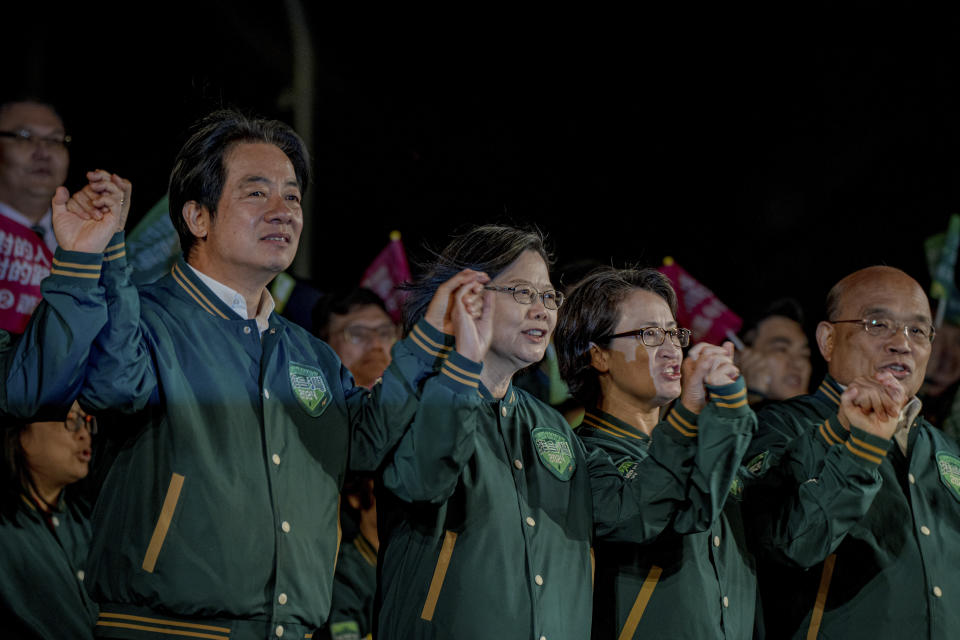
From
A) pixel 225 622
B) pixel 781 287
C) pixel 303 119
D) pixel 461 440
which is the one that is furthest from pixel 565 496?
pixel 781 287

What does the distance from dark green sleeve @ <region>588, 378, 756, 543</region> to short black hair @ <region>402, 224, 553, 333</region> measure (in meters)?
0.74

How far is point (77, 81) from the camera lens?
779 centimetres

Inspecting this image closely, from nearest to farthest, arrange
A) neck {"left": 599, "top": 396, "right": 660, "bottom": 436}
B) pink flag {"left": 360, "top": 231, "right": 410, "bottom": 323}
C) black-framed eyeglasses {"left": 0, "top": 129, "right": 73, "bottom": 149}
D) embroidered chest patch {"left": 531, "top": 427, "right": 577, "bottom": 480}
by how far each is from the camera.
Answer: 1. embroidered chest patch {"left": 531, "top": 427, "right": 577, "bottom": 480}
2. neck {"left": 599, "top": 396, "right": 660, "bottom": 436}
3. black-framed eyeglasses {"left": 0, "top": 129, "right": 73, "bottom": 149}
4. pink flag {"left": 360, "top": 231, "right": 410, "bottom": 323}

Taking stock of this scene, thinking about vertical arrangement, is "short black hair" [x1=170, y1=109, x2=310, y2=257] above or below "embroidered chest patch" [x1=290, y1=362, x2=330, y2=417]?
above

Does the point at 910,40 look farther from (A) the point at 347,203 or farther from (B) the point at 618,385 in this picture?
(B) the point at 618,385

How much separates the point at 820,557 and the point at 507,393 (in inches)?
46.6

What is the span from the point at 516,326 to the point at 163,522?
130cm

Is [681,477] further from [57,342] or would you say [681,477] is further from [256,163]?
[57,342]

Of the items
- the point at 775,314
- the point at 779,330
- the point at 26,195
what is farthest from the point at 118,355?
the point at 775,314

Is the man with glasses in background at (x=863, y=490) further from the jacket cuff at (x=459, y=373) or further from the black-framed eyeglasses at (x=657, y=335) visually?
the jacket cuff at (x=459, y=373)

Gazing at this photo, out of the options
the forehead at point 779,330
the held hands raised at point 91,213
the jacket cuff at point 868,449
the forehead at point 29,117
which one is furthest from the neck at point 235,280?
the forehead at point 779,330

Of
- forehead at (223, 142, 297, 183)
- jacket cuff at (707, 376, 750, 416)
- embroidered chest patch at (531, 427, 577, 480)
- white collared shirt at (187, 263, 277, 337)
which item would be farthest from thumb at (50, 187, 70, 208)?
jacket cuff at (707, 376, 750, 416)

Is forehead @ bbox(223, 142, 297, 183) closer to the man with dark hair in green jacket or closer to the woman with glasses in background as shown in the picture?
the man with dark hair in green jacket

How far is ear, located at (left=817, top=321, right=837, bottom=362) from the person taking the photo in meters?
4.53
